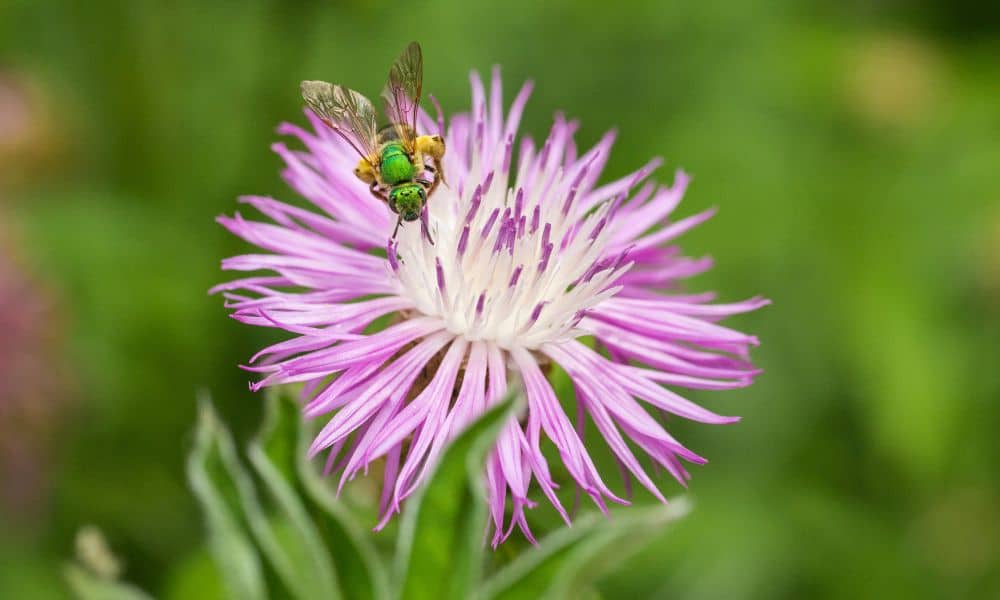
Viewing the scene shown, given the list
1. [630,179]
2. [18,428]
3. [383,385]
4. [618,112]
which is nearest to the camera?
[383,385]

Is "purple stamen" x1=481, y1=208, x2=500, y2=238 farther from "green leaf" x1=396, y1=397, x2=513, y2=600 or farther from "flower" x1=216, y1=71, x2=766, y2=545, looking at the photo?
"green leaf" x1=396, y1=397, x2=513, y2=600

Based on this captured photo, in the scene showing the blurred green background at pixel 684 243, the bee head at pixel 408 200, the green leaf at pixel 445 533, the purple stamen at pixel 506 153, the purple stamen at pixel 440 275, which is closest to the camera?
the green leaf at pixel 445 533

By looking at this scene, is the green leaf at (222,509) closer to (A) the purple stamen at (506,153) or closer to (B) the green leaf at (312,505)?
(B) the green leaf at (312,505)

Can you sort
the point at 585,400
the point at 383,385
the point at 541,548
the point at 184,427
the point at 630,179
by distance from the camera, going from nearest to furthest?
1. the point at 541,548
2. the point at 383,385
3. the point at 585,400
4. the point at 630,179
5. the point at 184,427

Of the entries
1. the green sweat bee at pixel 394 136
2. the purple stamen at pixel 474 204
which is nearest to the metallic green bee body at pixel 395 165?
the green sweat bee at pixel 394 136

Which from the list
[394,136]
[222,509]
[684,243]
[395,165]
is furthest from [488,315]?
[684,243]

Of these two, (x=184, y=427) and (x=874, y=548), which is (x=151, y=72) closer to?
(x=184, y=427)

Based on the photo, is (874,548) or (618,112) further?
(618,112)

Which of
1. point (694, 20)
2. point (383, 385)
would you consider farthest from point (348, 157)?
point (694, 20)
